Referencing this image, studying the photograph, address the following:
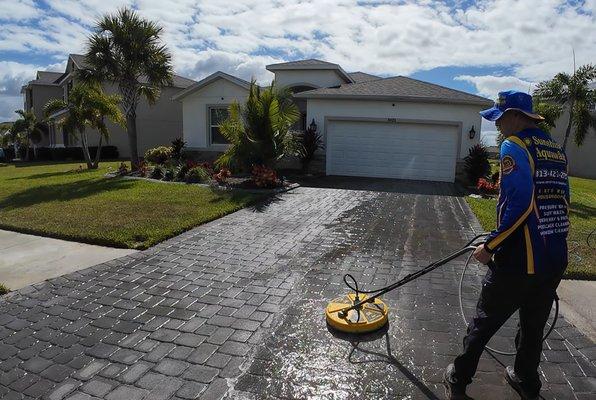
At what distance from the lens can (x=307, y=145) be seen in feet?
55.1

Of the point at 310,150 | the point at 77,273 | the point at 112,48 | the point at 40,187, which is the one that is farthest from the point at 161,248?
the point at 112,48

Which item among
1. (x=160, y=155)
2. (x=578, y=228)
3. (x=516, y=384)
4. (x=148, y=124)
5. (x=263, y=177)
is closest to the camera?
(x=516, y=384)

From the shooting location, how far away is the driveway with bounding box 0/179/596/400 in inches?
131

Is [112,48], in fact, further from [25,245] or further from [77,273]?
[77,273]

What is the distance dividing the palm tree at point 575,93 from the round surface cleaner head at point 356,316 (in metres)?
13.6

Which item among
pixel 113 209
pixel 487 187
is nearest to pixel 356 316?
pixel 113 209

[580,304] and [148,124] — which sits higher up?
[148,124]

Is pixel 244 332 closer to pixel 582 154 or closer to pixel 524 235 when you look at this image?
pixel 524 235

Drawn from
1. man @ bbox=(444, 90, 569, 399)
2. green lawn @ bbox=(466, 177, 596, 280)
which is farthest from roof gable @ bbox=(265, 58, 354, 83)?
man @ bbox=(444, 90, 569, 399)

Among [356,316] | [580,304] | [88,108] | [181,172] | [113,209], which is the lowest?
[580,304]

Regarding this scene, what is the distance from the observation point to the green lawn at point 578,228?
5.98 metres

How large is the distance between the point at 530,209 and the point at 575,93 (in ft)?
50.4

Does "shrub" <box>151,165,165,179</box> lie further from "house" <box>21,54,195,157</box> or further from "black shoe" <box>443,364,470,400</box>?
"black shoe" <box>443,364,470,400</box>

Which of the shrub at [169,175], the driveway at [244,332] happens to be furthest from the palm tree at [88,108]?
the driveway at [244,332]
